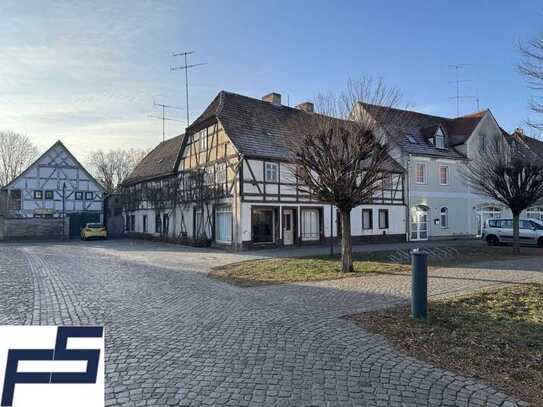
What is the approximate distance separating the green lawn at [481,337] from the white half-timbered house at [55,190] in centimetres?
3928

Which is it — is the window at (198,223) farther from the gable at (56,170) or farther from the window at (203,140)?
the gable at (56,170)

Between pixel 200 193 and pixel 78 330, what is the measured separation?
20737 millimetres

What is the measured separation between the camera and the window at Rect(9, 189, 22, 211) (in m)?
37.8

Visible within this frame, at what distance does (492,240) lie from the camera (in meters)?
26.5

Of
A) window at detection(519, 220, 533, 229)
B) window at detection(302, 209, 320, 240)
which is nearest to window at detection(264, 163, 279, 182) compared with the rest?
window at detection(302, 209, 320, 240)

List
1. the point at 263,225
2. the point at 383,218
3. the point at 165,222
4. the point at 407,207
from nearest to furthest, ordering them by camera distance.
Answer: the point at 263,225
the point at 383,218
the point at 407,207
the point at 165,222

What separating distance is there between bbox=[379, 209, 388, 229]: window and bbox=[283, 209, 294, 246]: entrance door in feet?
26.0

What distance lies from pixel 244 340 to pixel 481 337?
3606 millimetres

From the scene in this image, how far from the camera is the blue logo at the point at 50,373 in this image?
13.6 feet

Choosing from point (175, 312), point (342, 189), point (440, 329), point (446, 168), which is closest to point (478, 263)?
point (342, 189)

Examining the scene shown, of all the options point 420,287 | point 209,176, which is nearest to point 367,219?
point 209,176

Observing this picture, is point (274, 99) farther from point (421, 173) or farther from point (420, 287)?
point (420, 287)

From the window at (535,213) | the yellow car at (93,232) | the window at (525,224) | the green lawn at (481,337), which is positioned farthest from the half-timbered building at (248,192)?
the window at (535,213)

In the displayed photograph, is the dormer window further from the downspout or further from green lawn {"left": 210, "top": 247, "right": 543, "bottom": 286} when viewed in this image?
green lawn {"left": 210, "top": 247, "right": 543, "bottom": 286}
